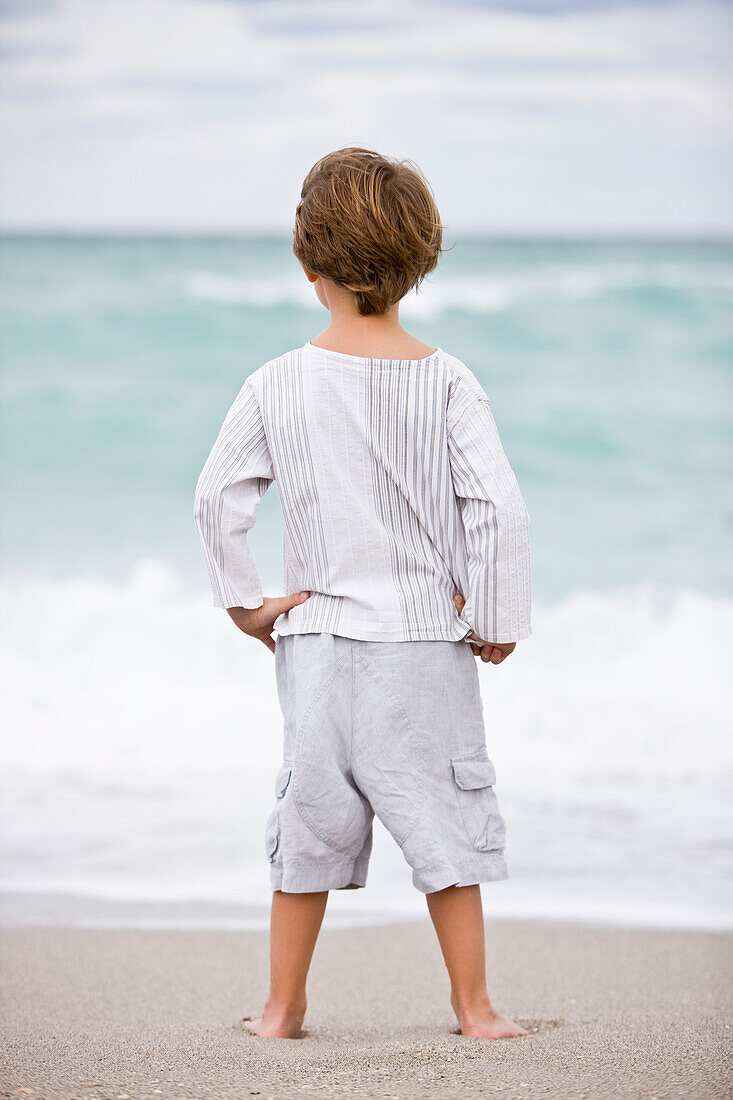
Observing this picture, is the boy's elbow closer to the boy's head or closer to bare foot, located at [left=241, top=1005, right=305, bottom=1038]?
the boy's head

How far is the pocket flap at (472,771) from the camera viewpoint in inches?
57.9

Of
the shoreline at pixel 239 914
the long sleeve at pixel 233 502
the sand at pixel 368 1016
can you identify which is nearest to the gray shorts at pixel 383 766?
the long sleeve at pixel 233 502

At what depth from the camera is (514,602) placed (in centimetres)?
144

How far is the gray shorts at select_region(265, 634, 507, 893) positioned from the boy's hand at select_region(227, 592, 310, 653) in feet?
0.16

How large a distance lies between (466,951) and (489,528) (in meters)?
0.56

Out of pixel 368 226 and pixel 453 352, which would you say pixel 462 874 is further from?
pixel 453 352

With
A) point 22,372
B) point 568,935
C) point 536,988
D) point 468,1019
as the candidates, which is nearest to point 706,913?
point 568,935

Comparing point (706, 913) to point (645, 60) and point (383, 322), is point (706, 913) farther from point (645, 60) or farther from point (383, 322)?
point (645, 60)

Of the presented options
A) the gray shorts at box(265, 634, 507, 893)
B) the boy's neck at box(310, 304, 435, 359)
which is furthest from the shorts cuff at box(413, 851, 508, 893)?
the boy's neck at box(310, 304, 435, 359)

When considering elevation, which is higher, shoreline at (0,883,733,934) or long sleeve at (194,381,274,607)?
long sleeve at (194,381,274,607)

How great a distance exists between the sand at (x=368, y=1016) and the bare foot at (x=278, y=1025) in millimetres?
27

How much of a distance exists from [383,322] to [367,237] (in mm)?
118

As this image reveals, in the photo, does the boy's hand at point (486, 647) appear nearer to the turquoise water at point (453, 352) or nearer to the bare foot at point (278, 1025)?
the bare foot at point (278, 1025)

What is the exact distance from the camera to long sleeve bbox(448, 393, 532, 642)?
56.1 inches
